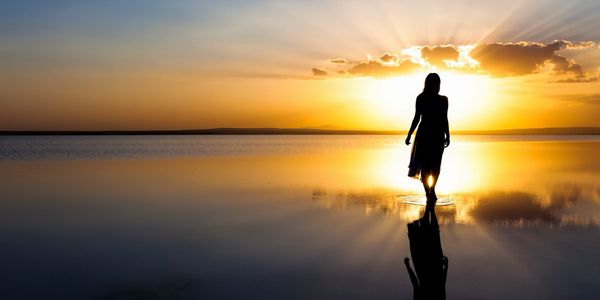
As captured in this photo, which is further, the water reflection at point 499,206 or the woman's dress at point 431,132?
the woman's dress at point 431,132

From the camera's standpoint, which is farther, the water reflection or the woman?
the woman

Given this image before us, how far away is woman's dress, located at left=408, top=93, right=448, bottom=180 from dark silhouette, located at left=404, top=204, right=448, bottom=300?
2.36 meters

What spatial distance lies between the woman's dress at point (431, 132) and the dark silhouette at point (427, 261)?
2.36 metres

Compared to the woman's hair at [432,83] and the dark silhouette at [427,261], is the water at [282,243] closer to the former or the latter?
the dark silhouette at [427,261]

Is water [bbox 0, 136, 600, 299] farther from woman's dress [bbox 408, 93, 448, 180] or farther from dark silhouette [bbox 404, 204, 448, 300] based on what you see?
woman's dress [bbox 408, 93, 448, 180]

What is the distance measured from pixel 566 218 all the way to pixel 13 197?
10.7m

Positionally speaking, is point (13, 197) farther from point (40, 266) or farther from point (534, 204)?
point (534, 204)

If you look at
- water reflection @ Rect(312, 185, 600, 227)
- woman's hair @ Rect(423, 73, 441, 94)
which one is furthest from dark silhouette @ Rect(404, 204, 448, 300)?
woman's hair @ Rect(423, 73, 441, 94)

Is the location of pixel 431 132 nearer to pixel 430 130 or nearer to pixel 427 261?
pixel 430 130

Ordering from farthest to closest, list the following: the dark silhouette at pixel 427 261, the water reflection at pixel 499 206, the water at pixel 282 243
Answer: the water reflection at pixel 499 206 → the water at pixel 282 243 → the dark silhouette at pixel 427 261

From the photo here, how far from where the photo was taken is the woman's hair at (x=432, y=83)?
10000 mm

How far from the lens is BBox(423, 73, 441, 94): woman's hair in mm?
10000

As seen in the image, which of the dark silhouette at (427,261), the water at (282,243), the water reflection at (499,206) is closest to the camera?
the dark silhouette at (427,261)

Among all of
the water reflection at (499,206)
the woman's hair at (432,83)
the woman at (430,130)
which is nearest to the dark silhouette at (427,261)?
the water reflection at (499,206)
